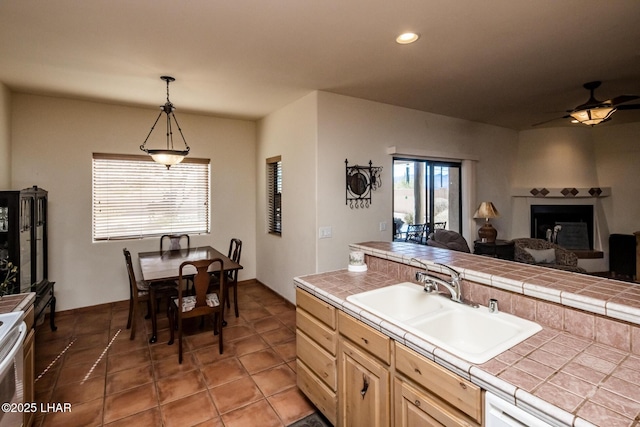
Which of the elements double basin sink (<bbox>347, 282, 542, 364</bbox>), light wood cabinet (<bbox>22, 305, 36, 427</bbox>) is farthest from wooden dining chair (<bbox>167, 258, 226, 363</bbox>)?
double basin sink (<bbox>347, 282, 542, 364</bbox>)

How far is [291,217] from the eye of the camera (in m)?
4.20

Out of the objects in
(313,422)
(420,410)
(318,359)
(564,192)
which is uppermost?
(564,192)

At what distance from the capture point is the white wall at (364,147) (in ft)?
12.1

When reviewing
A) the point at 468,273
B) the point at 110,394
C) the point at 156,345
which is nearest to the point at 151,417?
the point at 110,394

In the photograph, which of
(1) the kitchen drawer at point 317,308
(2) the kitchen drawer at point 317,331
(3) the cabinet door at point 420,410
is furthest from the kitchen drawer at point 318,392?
(3) the cabinet door at point 420,410

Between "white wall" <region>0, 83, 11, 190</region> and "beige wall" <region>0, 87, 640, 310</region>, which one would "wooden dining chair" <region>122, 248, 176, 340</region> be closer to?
"beige wall" <region>0, 87, 640, 310</region>

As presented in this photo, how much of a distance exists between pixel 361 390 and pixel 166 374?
75.7 inches

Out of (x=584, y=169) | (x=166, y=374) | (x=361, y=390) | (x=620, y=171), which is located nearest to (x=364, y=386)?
(x=361, y=390)

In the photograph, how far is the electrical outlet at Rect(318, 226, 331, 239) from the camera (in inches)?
145

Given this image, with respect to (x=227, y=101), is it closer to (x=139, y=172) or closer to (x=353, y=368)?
(x=139, y=172)

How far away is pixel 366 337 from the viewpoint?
1.61 meters

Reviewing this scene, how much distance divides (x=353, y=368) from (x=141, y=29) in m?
2.73

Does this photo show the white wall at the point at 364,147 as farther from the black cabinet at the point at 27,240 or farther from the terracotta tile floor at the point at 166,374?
the black cabinet at the point at 27,240

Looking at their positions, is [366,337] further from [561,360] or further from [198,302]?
[198,302]
